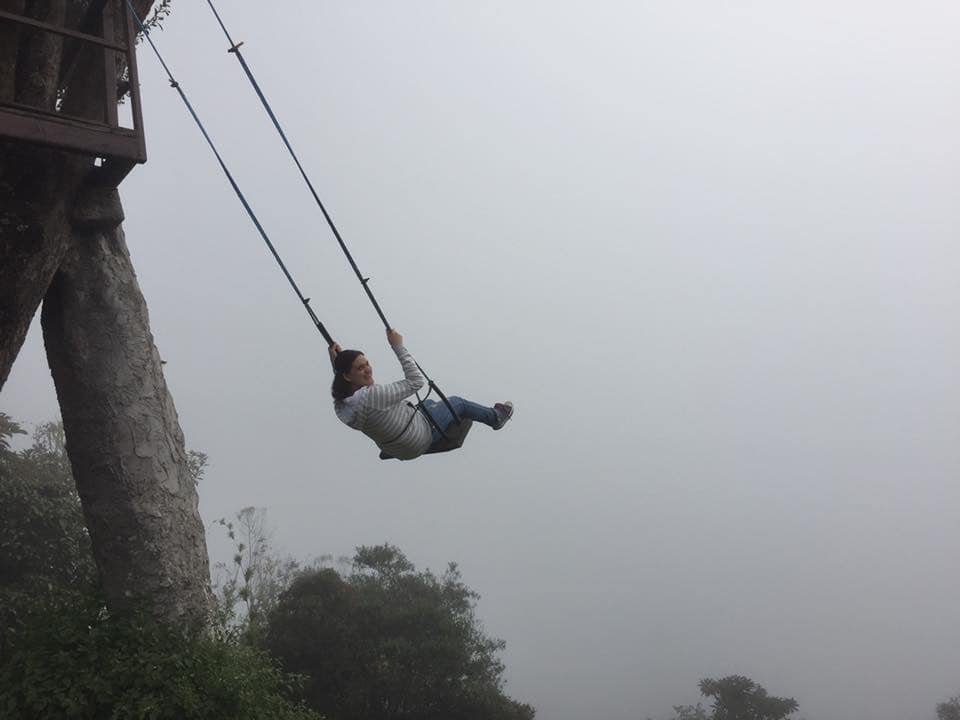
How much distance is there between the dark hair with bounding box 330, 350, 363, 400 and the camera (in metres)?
6.34

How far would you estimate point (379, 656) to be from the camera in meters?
18.0

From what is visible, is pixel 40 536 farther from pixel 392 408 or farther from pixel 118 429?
pixel 392 408

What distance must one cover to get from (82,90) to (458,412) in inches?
207

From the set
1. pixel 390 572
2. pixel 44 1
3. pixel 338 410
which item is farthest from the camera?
pixel 390 572

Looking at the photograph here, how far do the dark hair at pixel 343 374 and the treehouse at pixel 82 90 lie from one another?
2.56m

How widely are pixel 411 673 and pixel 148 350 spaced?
1223cm

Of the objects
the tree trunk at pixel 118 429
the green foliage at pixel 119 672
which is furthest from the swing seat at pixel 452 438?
the tree trunk at pixel 118 429

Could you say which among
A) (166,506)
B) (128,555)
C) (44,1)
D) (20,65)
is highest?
(44,1)

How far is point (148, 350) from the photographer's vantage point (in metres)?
8.36

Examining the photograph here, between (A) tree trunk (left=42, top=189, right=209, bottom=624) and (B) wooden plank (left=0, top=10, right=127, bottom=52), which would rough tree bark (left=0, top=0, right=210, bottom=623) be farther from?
(B) wooden plank (left=0, top=10, right=127, bottom=52)

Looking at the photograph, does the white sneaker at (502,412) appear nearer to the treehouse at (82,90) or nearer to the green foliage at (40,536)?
the treehouse at (82,90)

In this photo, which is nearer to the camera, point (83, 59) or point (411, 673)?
point (83, 59)

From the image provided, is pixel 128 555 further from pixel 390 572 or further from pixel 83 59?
pixel 390 572

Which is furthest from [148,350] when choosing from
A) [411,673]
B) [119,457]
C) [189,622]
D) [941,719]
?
[941,719]
